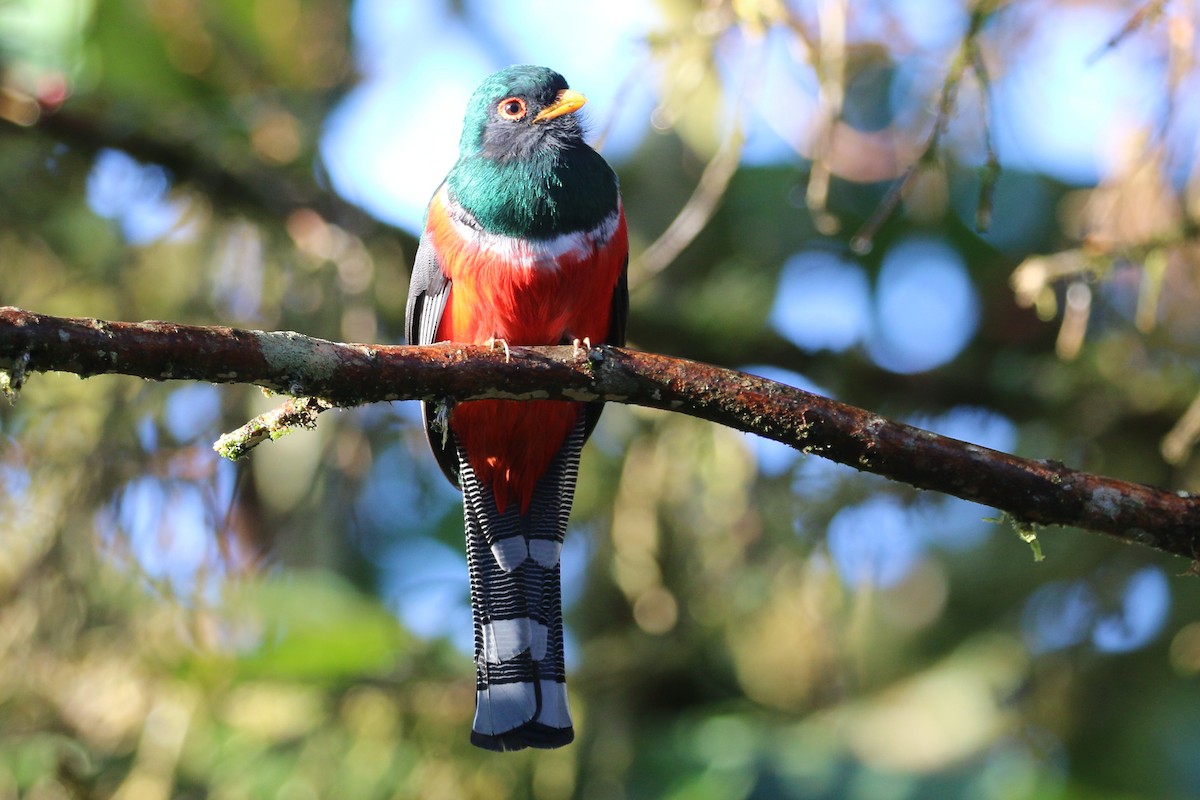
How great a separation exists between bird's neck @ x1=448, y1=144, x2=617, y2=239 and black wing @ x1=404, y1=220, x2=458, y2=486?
21cm

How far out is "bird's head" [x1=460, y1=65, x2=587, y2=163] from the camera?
3.85m

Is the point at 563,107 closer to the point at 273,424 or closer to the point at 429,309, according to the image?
the point at 429,309

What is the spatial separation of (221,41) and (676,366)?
4266 mm

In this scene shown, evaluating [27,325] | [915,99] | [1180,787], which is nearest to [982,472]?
[27,325]

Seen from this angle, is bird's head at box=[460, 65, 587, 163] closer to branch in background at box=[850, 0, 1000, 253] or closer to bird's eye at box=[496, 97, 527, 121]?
bird's eye at box=[496, 97, 527, 121]

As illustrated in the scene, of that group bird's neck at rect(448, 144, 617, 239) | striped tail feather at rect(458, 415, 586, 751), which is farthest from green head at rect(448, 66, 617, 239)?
striped tail feather at rect(458, 415, 586, 751)

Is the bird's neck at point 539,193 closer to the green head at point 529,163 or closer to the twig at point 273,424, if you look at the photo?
the green head at point 529,163

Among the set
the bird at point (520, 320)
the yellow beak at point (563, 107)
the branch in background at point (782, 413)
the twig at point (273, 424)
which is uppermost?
the yellow beak at point (563, 107)

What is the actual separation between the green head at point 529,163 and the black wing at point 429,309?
0.71ft

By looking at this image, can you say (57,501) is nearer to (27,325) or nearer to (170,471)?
(170,471)

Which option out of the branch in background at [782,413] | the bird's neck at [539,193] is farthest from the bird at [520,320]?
the branch in background at [782,413]

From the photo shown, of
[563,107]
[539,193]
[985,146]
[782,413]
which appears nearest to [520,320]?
[539,193]

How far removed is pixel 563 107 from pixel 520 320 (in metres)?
0.85

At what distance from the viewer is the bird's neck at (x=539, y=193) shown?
11.8ft
